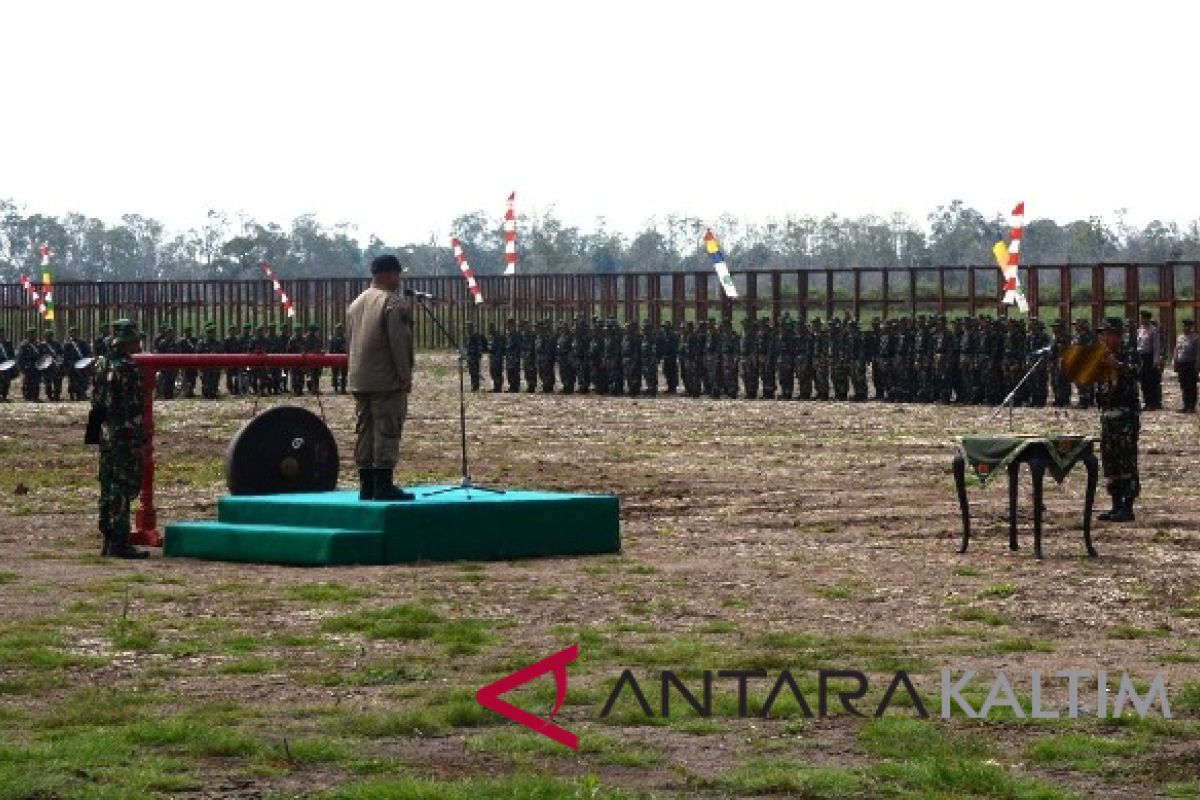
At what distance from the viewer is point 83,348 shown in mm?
49562

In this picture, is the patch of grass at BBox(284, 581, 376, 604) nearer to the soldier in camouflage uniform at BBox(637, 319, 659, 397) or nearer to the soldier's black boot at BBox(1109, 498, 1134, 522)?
the soldier's black boot at BBox(1109, 498, 1134, 522)

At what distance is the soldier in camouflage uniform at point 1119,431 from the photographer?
1705 centimetres

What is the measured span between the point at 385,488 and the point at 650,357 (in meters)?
33.1

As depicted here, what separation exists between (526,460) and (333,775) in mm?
18432

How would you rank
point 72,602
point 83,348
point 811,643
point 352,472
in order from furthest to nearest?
1. point 83,348
2. point 352,472
3. point 72,602
4. point 811,643

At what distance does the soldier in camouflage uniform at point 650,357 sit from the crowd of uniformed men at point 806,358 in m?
0.02

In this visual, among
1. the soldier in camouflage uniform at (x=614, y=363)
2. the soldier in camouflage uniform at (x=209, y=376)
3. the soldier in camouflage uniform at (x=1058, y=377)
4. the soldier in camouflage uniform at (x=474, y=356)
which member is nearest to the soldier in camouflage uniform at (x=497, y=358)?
the soldier in camouflage uniform at (x=474, y=356)

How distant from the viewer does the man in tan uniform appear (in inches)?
578

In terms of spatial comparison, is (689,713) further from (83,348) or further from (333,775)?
(83,348)

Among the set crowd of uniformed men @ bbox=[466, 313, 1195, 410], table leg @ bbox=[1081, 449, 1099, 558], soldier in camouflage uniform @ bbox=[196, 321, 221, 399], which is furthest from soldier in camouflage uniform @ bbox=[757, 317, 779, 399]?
table leg @ bbox=[1081, 449, 1099, 558]

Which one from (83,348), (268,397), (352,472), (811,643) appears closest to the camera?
(811,643)

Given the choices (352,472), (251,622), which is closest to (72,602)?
(251,622)

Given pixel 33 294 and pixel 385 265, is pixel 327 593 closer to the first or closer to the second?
pixel 385 265

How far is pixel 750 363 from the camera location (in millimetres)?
45594
